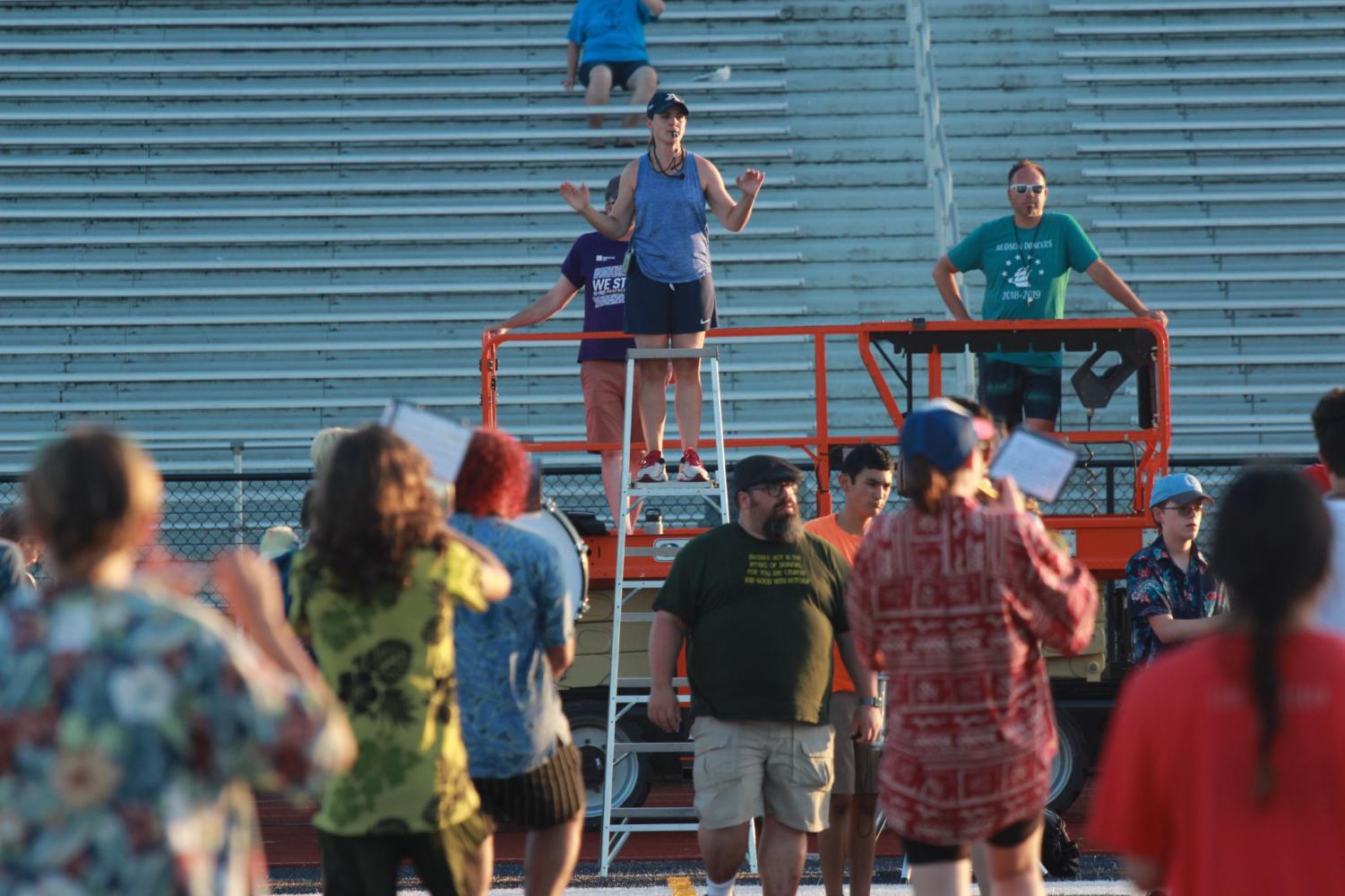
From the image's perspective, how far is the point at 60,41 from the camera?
1503 cm

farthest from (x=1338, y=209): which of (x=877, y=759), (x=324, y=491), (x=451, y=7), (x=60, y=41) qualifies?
(x=324, y=491)

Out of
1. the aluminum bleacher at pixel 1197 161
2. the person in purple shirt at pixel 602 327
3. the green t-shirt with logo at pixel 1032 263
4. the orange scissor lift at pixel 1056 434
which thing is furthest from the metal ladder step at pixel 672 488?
the aluminum bleacher at pixel 1197 161

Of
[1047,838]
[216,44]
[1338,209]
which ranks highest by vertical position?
[216,44]

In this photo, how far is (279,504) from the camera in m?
11.4

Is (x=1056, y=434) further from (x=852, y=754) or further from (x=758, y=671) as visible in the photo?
(x=758, y=671)

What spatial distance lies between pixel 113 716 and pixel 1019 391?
6.14 m

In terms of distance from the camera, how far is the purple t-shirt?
28.6 ft

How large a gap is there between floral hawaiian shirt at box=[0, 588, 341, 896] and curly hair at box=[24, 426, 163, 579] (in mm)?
74

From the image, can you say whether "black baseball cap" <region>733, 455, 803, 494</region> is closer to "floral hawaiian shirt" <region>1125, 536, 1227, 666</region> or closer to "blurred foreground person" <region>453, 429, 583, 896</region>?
"floral hawaiian shirt" <region>1125, 536, 1227, 666</region>

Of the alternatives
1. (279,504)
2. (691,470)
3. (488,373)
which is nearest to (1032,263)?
(691,470)

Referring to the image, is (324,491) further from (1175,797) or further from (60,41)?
(60,41)

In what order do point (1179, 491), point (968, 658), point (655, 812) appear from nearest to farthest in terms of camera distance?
1. point (968, 658)
2. point (1179, 491)
3. point (655, 812)

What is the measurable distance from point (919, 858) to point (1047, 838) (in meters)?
3.57

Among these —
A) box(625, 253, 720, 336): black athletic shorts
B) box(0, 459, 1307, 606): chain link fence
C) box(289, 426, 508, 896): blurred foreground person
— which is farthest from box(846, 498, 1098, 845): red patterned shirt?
box(0, 459, 1307, 606): chain link fence
